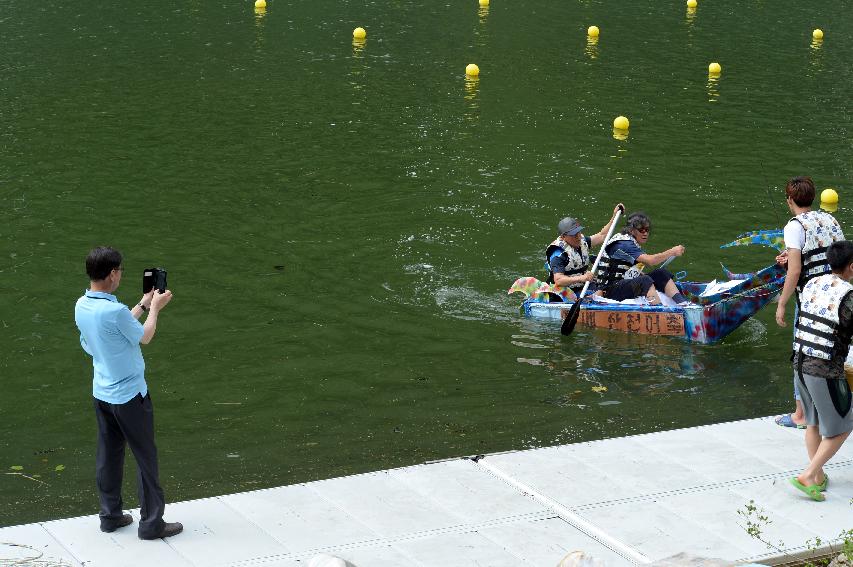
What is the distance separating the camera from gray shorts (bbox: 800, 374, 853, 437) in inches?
323

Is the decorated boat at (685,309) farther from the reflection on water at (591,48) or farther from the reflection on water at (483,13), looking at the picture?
the reflection on water at (483,13)

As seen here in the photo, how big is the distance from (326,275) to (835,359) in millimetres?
8326

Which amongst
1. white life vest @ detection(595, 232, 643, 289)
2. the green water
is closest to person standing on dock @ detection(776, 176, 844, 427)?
the green water

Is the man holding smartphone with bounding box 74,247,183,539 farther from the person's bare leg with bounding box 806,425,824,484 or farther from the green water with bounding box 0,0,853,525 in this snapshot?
the person's bare leg with bounding box 806,425,824,484

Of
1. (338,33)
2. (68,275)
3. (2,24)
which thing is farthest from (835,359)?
(2,24)

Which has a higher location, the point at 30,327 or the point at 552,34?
the point at 552,34

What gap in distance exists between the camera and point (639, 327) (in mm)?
13438

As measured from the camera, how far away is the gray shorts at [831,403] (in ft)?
26.9

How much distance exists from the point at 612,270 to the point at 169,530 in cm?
734

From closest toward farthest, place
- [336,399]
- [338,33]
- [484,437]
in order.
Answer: [484,437]
[336,399]
[338,33]

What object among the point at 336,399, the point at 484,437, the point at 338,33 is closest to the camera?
the point at 484,437

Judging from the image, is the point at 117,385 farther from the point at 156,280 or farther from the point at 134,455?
the point at 156,280

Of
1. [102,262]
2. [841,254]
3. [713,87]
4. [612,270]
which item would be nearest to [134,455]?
[102,262]

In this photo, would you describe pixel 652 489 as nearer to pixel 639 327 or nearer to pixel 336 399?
pixel 336 399
